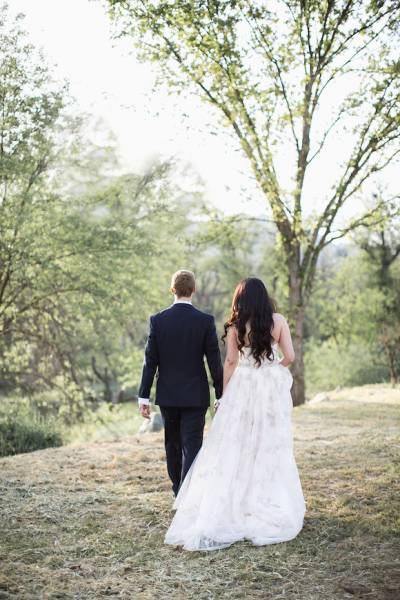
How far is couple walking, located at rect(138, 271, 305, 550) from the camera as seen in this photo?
17.4ft

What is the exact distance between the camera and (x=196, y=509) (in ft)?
17.7

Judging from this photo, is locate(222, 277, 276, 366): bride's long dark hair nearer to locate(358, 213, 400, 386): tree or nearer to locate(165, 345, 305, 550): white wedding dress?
locate(165, 345, 305, 550): white wedding dress

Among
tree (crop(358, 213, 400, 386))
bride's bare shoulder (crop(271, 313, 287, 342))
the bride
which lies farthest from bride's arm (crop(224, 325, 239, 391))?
tree (crop(358, 213, 400, 386))

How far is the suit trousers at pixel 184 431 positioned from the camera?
5.75 m

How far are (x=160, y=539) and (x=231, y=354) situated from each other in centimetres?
171

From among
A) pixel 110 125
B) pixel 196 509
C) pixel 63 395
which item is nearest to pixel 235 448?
pixel 196 509

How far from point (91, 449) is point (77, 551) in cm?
513

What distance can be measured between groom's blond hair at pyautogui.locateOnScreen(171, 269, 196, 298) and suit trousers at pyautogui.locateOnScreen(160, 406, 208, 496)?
1.07 meters

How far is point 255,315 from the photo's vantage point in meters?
5.50

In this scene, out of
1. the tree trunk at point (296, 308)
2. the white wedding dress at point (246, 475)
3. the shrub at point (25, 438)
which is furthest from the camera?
the tree trunk at point (296, 308)

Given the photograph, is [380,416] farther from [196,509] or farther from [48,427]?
[196,509]

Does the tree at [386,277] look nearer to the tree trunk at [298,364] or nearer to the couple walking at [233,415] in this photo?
the tree trunk at [298,364]

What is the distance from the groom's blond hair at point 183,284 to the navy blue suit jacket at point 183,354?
0.13m

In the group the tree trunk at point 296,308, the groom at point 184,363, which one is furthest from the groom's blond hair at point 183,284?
the tree trunk at point 296,308
